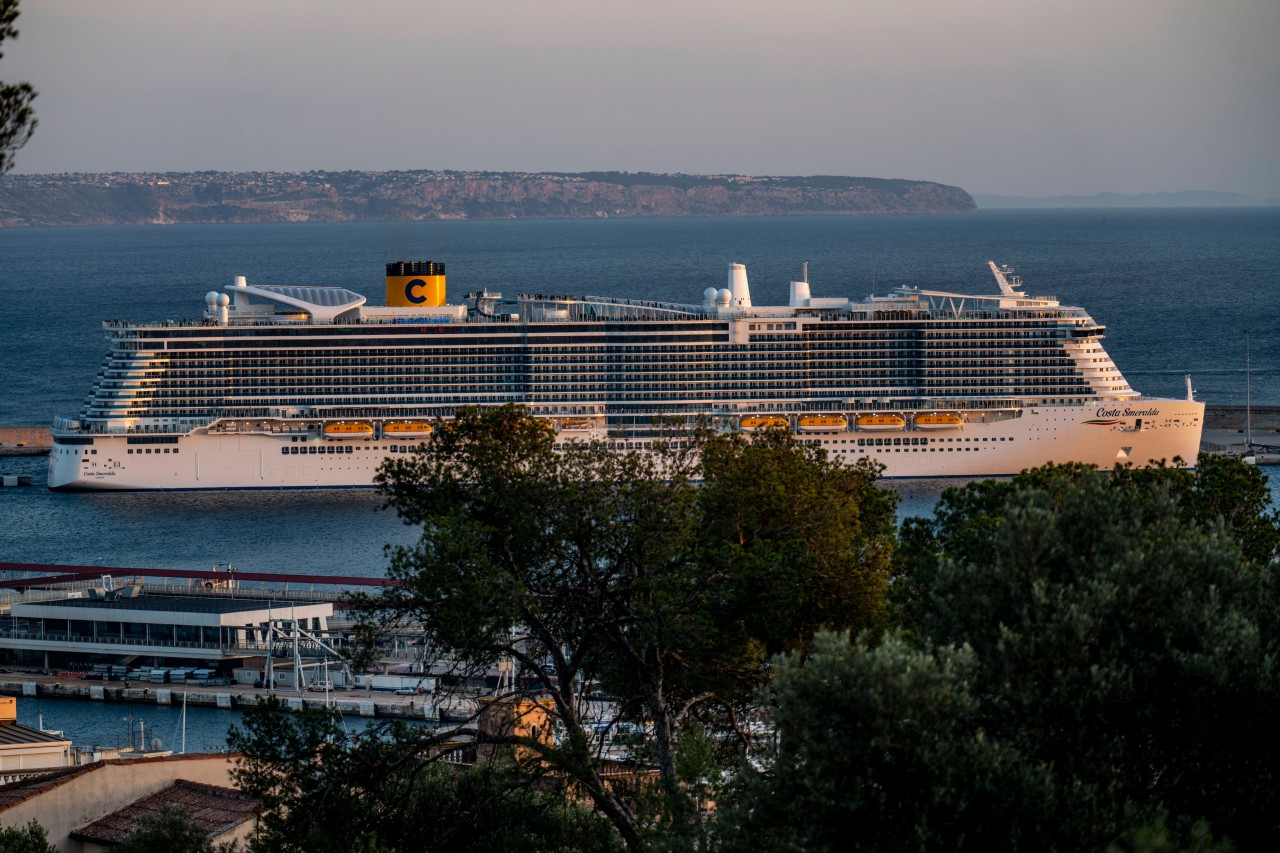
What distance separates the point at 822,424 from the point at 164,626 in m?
28.2

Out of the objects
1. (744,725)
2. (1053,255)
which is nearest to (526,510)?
(744,725)

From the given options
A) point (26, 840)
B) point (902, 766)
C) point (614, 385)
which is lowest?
point (26, 840)

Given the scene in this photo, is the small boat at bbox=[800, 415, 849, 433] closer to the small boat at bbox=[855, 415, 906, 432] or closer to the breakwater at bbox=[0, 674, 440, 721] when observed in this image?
the small boat at bbox=[855, 415, 906, 432]

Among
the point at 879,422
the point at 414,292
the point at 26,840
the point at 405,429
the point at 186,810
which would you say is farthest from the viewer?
the point at 414,292

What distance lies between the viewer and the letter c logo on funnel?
67.2 metres

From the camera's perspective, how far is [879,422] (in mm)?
62938

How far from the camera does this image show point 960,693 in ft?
43.8

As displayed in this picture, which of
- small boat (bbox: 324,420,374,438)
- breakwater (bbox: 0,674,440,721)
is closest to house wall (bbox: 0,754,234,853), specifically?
breakwater (bbox: 0,674,440,721)

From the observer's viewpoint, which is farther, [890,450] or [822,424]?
[822,424]

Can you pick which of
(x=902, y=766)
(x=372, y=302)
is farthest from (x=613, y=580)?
(x=372, y=302)

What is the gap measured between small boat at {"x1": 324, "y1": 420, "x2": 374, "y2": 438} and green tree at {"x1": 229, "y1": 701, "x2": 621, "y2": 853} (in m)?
44.4

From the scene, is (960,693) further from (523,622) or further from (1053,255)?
(1053,255)

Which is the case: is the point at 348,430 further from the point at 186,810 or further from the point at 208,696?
the point at 186,810

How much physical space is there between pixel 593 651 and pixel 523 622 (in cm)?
158
